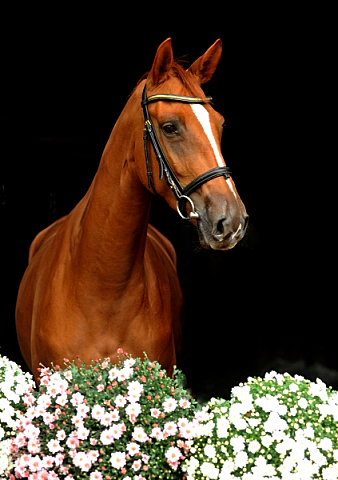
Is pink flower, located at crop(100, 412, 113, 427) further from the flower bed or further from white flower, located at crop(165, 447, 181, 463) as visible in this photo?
white flower, located at crop(165, 447, 181, 463)

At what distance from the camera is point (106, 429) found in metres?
2.13

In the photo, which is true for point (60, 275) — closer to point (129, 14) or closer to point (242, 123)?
point (129, 14)

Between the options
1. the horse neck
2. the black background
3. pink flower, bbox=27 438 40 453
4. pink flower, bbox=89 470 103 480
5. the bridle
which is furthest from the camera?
the black background

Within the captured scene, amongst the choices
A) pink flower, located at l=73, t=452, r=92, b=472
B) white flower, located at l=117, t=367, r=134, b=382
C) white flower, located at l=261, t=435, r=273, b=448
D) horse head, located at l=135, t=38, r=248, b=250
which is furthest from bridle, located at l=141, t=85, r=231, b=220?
pink flower, located at l=73, t=452, r=92, b=472

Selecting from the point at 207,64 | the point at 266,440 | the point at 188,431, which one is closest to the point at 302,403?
the point at 266,440

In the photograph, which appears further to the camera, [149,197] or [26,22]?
[26,22]

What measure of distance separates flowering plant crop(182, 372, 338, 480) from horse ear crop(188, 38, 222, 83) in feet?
4.82

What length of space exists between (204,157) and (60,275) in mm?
1082

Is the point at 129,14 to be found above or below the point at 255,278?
above

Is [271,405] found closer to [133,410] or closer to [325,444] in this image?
[325,444]

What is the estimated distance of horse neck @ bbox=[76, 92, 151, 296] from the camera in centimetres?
275

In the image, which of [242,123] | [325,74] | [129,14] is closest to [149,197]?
[129,14]

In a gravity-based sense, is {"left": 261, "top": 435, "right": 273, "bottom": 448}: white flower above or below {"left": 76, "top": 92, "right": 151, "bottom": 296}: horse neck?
below

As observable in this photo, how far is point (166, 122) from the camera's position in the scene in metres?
2.51
